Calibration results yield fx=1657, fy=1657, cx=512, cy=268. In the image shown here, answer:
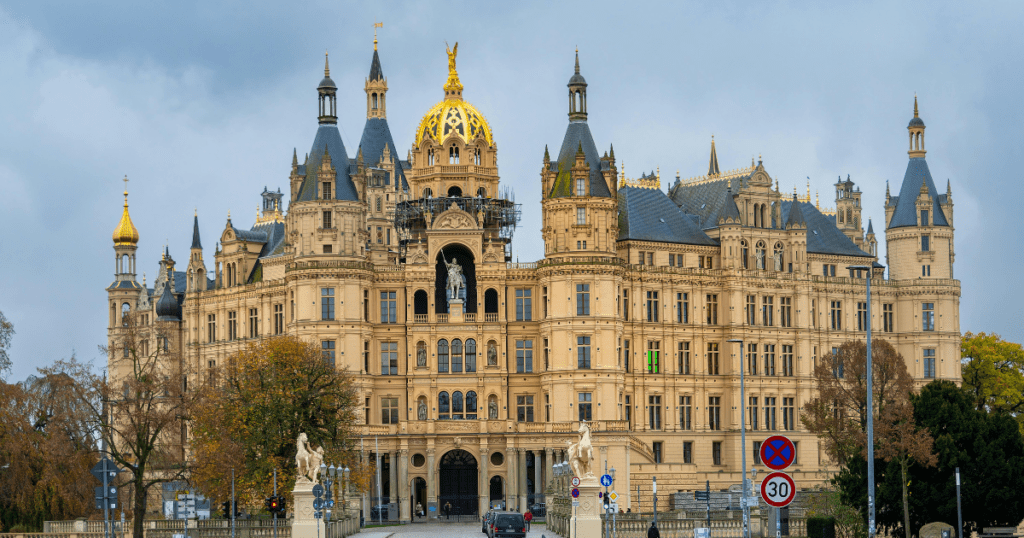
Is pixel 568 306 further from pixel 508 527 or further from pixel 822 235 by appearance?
pixel 508 527

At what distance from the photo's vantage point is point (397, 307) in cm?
12100

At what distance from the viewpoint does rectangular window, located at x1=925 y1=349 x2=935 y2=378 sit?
132m

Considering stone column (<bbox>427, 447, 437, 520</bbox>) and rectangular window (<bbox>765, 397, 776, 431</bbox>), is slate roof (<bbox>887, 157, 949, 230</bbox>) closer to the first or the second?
rectangular window (<bbox>765, 397, 776, 431</bbox>)

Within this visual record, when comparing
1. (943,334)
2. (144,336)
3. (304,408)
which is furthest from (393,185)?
(304,408)

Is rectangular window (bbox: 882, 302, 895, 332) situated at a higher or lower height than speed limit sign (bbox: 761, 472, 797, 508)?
higher

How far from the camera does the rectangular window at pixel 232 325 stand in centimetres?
13418

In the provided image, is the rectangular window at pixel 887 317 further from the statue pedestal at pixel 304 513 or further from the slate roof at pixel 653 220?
the statue pedestal at pixel 304 513

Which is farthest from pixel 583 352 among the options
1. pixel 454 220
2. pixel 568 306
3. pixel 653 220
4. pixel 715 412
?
pixel 715 412

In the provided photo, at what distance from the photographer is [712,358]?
12744cm

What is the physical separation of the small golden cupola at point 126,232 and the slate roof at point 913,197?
75.0m

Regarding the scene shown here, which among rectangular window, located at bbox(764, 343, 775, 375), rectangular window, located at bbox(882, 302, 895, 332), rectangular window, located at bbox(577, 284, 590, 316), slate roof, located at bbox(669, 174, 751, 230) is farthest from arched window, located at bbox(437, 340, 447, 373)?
rectangular window, located at bbox(882, 302, 895, 332)

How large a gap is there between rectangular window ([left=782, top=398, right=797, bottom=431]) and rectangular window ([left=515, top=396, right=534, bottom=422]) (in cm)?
2101

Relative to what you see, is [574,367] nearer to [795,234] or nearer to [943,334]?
[795,234]

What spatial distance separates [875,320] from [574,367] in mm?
29742
